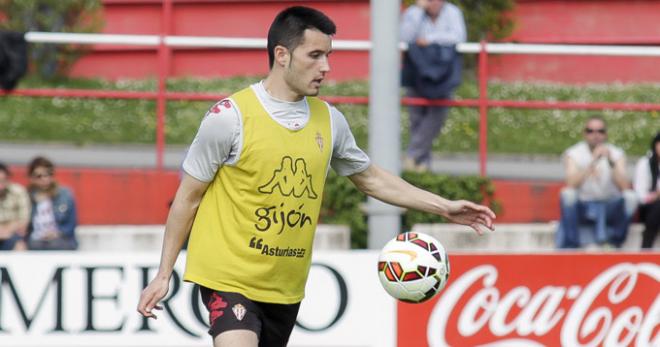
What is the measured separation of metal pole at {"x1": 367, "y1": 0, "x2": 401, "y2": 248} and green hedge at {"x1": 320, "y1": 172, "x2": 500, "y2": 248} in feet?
5.90

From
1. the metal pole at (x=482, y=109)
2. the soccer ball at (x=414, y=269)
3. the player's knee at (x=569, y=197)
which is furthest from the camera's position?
the metal pole at (x=482, y=109)

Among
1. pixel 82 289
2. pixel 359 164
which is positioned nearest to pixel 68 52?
pixel 82 289

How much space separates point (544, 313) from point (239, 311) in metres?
3.48

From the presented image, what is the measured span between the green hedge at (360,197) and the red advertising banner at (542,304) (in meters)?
2.24

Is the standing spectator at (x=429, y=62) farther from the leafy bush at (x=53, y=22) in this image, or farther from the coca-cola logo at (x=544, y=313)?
the leafy bush at (x=53, y=22)

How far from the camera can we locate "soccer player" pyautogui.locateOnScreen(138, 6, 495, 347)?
569 centimetres

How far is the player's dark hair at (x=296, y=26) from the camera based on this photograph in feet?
18.8

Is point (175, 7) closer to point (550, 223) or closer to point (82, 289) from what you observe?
point (550, 223)

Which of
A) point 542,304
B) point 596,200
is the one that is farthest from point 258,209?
point 596,200

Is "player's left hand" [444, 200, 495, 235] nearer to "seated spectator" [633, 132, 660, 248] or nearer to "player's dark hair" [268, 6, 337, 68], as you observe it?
"player's dark hair" [268, 6, 337, 68]

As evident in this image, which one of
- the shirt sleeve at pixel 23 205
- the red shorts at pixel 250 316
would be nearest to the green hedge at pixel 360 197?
the shirt sleeve at pixel 23 205

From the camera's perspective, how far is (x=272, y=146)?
5711mm

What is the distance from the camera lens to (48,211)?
33.7 feet

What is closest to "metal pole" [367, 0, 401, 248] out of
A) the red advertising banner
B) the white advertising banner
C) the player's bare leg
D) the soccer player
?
the white advertising banner
